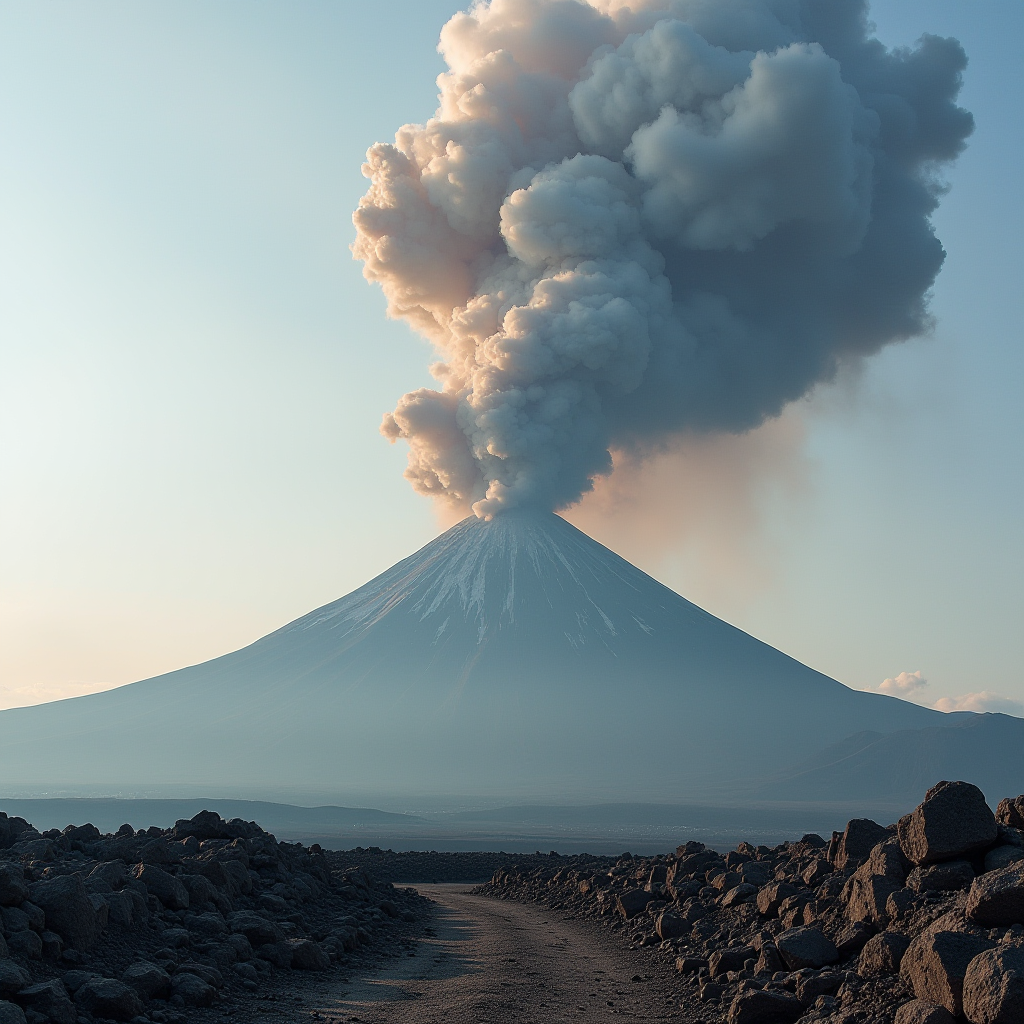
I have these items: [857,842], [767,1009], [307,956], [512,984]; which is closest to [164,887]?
[307,956]

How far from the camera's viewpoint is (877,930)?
8641mm

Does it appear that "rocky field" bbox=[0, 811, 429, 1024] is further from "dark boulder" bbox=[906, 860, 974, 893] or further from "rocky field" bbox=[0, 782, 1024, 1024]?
"dark boulder" bbox=[906, 860, 974, 893]

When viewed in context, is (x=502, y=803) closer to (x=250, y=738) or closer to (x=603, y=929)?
(x=250, y=738)

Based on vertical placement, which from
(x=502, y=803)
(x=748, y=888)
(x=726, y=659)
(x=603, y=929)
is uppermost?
(x=726, y=659)

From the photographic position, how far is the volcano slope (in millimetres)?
118438

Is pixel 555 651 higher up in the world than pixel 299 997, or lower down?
higher up

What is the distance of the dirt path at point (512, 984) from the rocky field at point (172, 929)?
1.86ft

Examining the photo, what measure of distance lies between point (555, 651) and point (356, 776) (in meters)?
28.8

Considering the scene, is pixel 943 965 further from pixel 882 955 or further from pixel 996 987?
pixel 882 955

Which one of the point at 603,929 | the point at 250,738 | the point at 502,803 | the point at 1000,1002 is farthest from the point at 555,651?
the point at 1000,1002

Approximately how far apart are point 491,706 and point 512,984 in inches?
4520

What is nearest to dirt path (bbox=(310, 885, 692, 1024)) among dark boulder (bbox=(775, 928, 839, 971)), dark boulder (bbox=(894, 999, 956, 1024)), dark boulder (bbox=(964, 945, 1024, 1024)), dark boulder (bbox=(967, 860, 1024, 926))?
dark boulder (bbox=(775, 928, 839, 971))

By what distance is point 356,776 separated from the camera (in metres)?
120

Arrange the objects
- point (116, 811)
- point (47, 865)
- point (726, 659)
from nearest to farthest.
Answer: point (47, 865) → point (116, 811) → point (726, 659)
